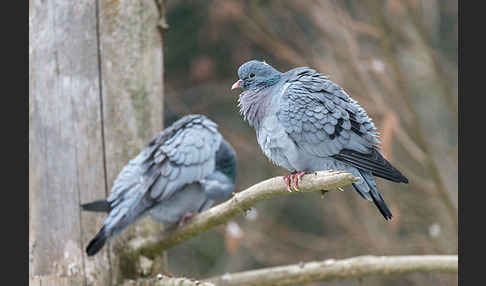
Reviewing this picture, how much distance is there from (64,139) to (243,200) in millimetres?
1658

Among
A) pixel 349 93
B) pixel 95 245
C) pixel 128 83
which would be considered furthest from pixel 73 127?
pixel 349 93

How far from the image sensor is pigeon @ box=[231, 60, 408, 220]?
3.93m

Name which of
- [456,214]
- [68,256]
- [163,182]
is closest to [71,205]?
[68,256]

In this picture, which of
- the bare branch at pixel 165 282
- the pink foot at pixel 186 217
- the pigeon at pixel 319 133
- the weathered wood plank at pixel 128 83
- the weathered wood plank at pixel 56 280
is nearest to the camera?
the pigeon at pixel 319 133

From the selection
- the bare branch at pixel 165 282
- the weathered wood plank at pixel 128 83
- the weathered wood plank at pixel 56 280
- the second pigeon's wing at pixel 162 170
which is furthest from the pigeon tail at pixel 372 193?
the weathered wood plank at pixel 56 280

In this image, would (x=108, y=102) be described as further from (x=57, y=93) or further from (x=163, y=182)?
(x=163, y=182)

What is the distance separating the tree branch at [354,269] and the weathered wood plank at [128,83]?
45.8 inches

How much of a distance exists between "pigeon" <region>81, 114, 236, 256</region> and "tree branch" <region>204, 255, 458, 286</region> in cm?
89

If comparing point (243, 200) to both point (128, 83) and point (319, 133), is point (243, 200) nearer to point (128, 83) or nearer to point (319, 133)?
point (319, 133)

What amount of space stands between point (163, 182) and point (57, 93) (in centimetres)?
109

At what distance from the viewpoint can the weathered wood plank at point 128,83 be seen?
512 centimetres

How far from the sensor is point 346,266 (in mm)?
4809

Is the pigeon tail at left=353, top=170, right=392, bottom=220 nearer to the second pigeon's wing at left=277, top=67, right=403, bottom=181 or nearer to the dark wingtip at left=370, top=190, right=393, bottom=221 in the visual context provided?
the dark wingtip at left=370, top=190, right=393, bottom=221

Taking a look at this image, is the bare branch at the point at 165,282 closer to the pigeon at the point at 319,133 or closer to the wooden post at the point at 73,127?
Answer: the wooden post at the point at 73,127
